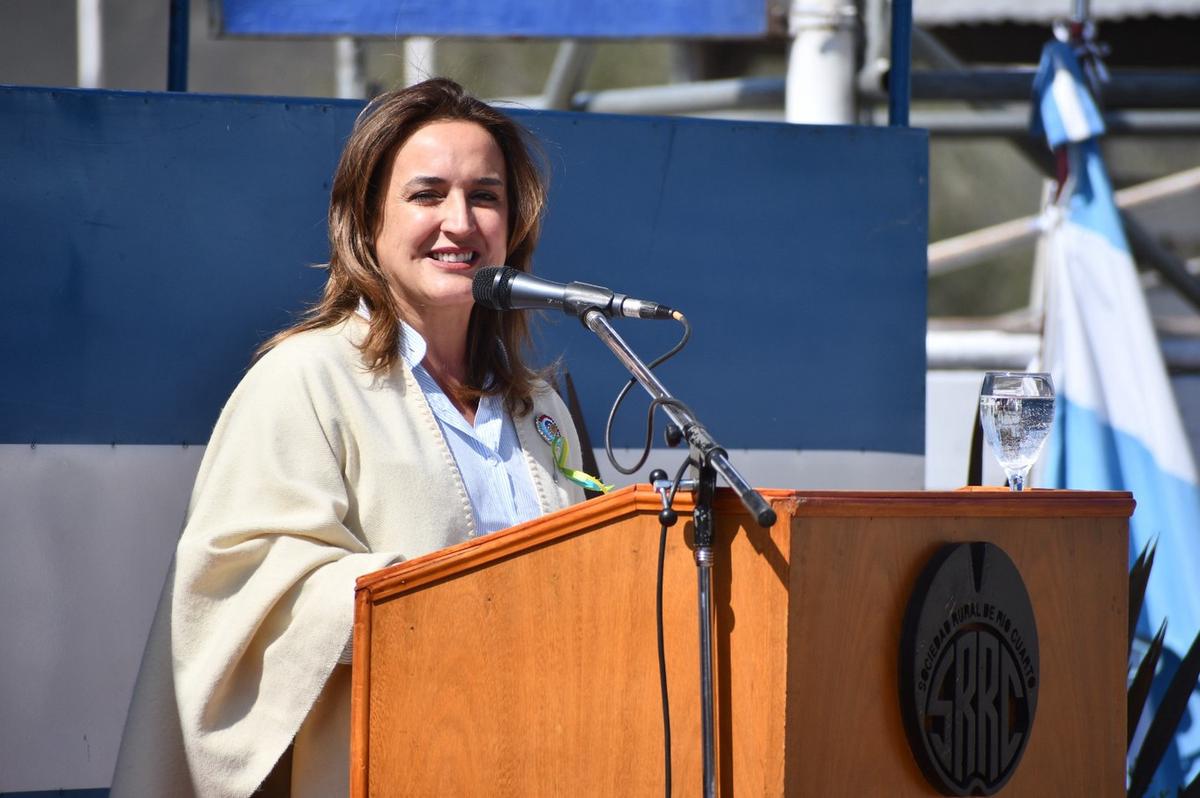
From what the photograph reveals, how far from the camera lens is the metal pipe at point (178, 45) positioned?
129 inches

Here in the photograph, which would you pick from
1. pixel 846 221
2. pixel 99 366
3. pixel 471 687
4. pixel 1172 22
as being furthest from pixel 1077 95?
pixel 471 687

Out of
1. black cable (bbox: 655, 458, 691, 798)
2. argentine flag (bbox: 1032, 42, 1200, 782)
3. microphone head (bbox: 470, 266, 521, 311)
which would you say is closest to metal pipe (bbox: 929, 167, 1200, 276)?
argentine flag (bbox: 1032, 42, 1200, 782)

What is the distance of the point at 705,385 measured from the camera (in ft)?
11.3

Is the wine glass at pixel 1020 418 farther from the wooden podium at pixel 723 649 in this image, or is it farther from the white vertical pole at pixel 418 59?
the white vertical pole at pixel 418 59

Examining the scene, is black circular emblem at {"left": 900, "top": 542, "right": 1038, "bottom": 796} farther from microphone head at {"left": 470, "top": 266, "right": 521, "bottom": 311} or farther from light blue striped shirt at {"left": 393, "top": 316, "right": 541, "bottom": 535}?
light blue striped shirt at {"left": 393, "top": 316, "right": 541, "bottom": 535}

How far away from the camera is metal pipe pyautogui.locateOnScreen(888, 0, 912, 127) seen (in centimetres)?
370

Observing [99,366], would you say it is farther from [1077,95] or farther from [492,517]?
[1077,95]

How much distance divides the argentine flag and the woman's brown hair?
7.51 feet

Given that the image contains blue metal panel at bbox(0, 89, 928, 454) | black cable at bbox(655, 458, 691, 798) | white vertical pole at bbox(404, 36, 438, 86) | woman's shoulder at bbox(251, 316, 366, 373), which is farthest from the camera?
white vertical pole at bbox(404, 36, 438, 86)

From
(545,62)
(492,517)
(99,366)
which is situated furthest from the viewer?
(545,62)

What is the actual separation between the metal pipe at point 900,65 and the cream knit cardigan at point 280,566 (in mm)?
1977

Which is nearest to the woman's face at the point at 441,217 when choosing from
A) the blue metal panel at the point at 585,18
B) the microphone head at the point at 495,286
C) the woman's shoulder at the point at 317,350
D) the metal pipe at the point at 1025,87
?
the woman's shoulder at the point at 317,350

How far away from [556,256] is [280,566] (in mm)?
1444

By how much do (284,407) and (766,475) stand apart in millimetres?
1631
